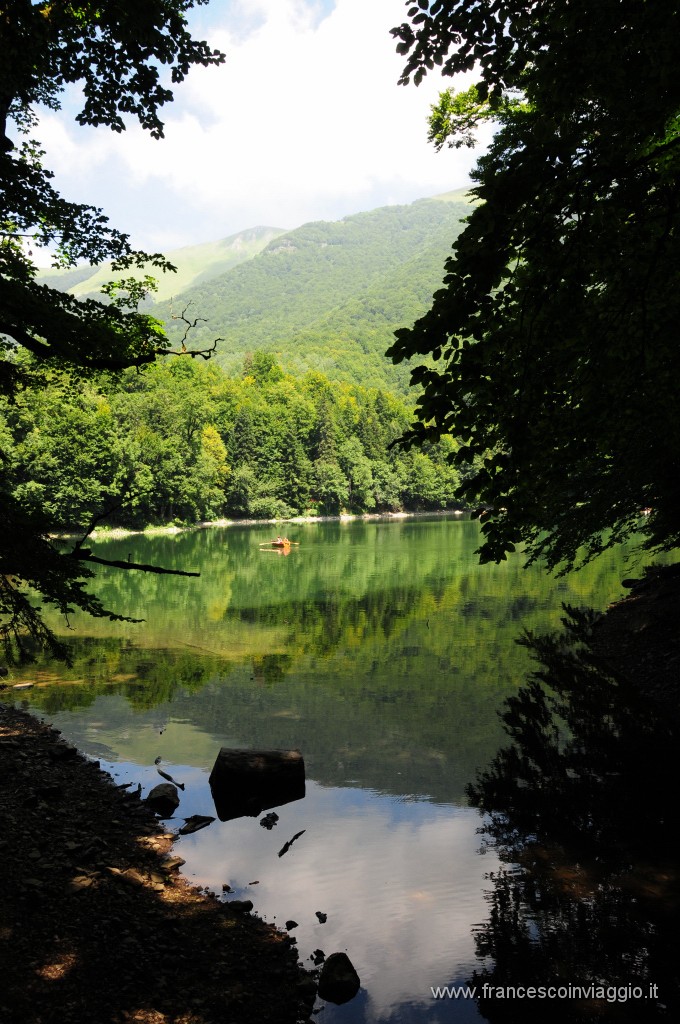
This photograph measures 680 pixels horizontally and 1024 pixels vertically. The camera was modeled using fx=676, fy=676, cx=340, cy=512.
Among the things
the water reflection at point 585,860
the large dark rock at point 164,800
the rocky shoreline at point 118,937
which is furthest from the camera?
the large dark rock at point 164,800

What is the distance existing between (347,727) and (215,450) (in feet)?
275

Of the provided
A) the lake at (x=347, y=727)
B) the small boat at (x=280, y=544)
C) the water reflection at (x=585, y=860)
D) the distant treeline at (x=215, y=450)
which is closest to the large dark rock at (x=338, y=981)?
the lake at (x=347, y=727)

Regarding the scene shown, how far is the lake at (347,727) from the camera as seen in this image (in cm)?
752

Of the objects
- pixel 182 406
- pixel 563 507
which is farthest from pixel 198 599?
pixel 182 406

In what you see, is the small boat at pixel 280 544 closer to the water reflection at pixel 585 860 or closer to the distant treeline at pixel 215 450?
the distant treeline at pixel 215 450

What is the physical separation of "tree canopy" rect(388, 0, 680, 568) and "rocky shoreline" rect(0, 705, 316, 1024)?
459 cm

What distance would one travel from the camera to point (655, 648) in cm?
1616

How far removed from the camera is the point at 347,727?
1402 cm

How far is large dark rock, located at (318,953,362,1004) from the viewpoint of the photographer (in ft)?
20.7

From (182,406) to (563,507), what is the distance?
7851 cm

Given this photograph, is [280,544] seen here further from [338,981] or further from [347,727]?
[338,981]

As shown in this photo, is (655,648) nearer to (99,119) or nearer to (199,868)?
(199,868)

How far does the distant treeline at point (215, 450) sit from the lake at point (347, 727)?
32683 millimetres

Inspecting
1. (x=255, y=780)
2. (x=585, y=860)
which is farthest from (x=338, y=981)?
(x=255, y=780)
